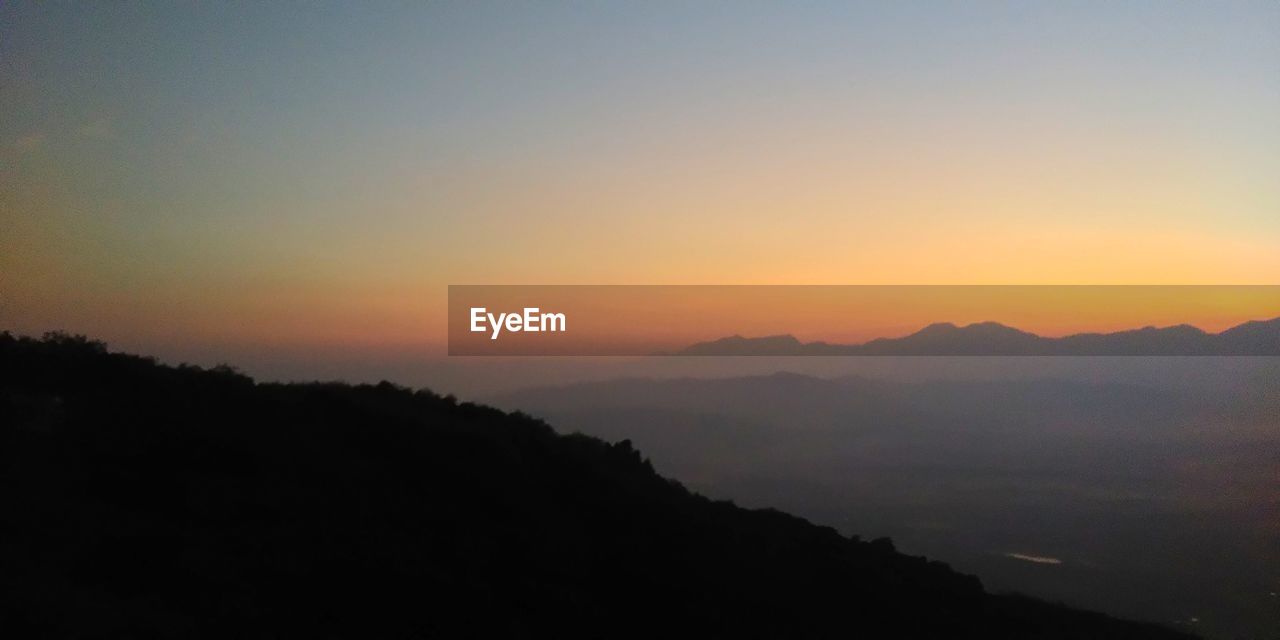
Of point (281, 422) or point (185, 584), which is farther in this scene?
point (281, 422)

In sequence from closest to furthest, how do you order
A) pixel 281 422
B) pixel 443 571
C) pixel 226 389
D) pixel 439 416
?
pixel 443 571 < pixel 281 422 < pixel 226 389 < pixel 439 416

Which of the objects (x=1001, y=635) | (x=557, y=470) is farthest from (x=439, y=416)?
(x=1001, y=635)

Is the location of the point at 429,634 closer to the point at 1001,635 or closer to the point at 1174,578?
the point at 1001,635

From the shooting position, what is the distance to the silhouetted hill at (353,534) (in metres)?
11.0

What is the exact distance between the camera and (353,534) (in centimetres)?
1355

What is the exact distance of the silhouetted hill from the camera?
11.0 m

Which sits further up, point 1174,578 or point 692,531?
point 692,531

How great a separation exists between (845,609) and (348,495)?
1041 cm

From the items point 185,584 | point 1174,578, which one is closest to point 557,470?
point 185,584

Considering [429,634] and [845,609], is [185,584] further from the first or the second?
[845,609]

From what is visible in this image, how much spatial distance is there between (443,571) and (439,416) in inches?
313

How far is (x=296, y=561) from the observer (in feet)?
40.2

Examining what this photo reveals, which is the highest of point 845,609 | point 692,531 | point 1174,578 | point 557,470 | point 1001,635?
point 557,470

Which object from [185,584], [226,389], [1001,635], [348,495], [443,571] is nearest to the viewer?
[185,584]
